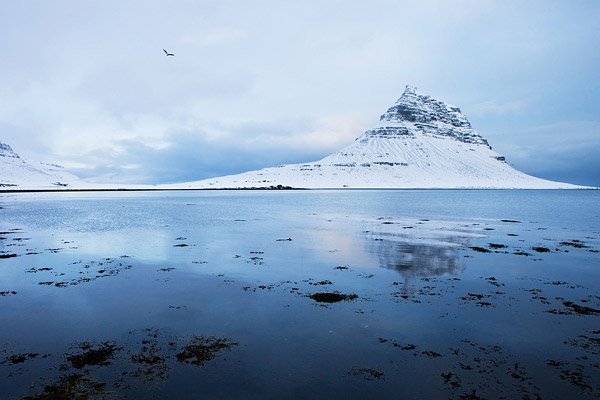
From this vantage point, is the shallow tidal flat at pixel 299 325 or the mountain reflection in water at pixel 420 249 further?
the mountain reflection in water at pixel 420 249

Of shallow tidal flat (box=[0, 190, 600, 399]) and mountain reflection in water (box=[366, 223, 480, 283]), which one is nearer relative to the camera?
shallow tidal flat (box=[0, 190, 600, 399])

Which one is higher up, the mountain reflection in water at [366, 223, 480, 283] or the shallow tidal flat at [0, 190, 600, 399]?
the mountain reflection in water at [366, 223, 480, 283]

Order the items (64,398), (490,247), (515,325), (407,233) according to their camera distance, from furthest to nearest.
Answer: (407,233) → (490,247) → (515,325) → (64,398)

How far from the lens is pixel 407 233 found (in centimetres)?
2789

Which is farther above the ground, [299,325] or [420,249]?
[420,249]

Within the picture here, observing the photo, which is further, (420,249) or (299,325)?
(420,249)

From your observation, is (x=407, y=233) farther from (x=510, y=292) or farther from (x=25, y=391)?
(x=25, y=391)

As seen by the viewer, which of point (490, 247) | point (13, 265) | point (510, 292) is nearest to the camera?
point (510, 292)

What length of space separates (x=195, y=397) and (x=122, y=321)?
14.8 feet

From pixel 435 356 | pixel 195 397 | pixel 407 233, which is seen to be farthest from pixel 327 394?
pixel 407 233

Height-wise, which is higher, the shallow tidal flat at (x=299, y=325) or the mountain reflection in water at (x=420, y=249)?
the mountain reflection in water at (x=420, y=249)

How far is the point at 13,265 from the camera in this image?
16.1 metres

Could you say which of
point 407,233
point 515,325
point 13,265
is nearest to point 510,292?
point 515,325

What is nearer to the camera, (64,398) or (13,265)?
(64,398)
